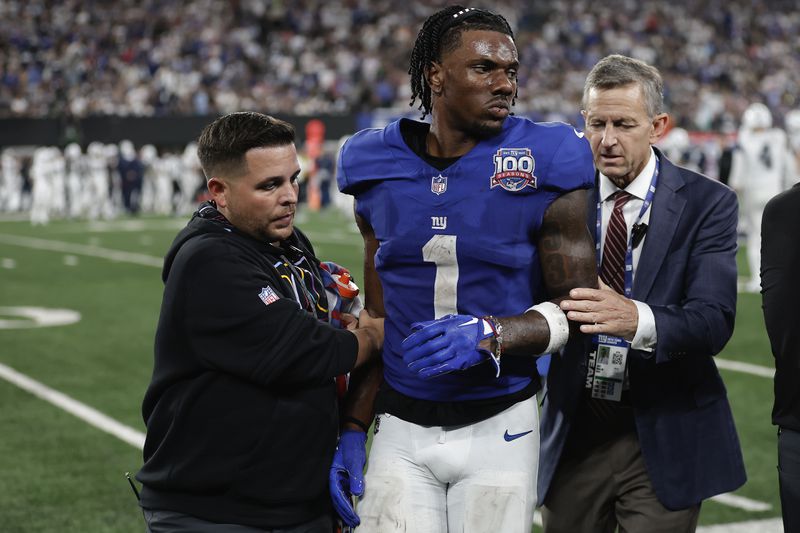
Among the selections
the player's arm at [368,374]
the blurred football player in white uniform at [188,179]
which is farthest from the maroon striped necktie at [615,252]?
the blurred football player in white uniform at [188,179]

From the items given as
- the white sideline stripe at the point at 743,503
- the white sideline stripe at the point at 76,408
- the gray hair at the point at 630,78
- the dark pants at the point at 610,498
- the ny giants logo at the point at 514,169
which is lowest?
the white sideline stripe at the point at 76,408

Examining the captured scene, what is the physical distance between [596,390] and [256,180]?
42.8 inches

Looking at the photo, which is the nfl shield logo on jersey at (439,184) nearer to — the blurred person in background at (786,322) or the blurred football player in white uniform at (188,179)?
the blurred person in background at (786,322)

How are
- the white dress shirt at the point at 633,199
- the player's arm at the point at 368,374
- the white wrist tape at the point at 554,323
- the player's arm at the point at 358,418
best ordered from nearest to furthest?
the white wrist tape at the point at 554,323 < the player's arm at the point at 358,418 < the player's arm at the point at 368,374 < the white dress shirt at the point at 633,199

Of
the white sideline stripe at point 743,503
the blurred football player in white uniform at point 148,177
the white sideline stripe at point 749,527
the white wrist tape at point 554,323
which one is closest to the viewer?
the white wrist tape at point 554,323

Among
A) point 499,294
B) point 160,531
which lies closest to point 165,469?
point 160,531

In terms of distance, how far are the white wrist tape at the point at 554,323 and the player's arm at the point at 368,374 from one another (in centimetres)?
50

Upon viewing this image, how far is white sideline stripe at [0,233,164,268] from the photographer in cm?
1554

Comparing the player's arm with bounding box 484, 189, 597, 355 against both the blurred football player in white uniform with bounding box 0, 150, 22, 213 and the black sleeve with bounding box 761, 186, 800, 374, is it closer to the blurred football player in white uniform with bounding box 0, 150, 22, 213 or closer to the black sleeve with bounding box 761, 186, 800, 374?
the black sleeve with bounding box 761, 186, 800, 374

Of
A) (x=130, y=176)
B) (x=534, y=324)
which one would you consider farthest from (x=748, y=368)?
(x=130, y=176)

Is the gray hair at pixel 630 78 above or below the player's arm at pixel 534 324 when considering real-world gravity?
above

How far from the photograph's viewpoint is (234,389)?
8.63 ft

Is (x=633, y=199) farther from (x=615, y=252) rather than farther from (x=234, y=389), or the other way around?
(x=234, y=389)

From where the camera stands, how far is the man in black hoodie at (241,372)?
8.50ft
